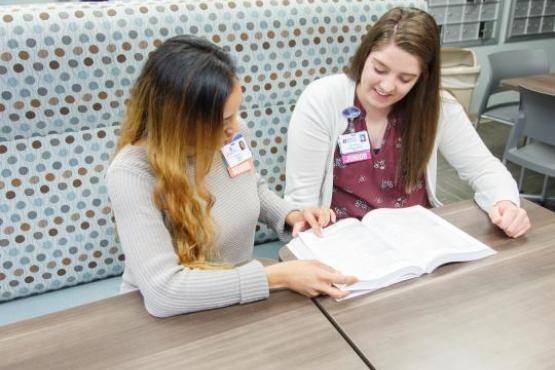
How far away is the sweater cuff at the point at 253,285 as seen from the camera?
94 centimetres

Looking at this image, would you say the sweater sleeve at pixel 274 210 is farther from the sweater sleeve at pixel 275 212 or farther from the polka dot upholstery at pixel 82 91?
the polka dot upholstery at pixel 82 91

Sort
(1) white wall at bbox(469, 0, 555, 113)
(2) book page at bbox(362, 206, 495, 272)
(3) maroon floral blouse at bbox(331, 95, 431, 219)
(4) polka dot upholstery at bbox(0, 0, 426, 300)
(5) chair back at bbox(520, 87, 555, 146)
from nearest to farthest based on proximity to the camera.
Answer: (2) book page at bbox(362, 206, 495, 272)
(4) polka dot upholstery at bbox(0, 0, 426, 300)
(3) maroon floral blouse at bbox(331, 95, 431, 219)
(5) chair back at bbox(520, 87, 555, 146)
(1) white wall at bbox(469, 0, 555, 113)

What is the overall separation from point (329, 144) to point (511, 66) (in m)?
2.49

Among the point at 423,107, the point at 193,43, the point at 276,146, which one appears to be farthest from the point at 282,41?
the point at 193,43

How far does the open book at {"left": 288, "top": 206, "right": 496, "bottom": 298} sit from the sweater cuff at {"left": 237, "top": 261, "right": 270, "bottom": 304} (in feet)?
0.53

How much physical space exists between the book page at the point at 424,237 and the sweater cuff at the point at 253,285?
328mm

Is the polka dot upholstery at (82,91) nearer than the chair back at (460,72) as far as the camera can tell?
Yes

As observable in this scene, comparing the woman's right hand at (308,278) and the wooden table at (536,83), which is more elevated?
the wooden table at (536,83)

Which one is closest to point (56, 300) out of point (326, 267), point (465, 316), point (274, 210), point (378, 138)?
point (274, 210)

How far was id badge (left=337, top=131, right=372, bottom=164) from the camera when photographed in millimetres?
1552

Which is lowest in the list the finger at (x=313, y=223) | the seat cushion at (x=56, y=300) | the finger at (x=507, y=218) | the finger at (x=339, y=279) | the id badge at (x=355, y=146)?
the seat cushion at (x=56, y=300)

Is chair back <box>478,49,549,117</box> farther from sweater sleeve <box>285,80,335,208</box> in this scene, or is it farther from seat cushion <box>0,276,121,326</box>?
seat cushion <box>0,276,121,326</box>

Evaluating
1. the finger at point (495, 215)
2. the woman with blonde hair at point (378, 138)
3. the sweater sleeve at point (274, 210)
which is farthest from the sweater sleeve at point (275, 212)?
the finger at point (495, 215)

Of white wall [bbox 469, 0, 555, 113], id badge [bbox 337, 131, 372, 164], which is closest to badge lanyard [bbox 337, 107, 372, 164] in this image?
id badge [bbox 337, 131, 372, 164]
